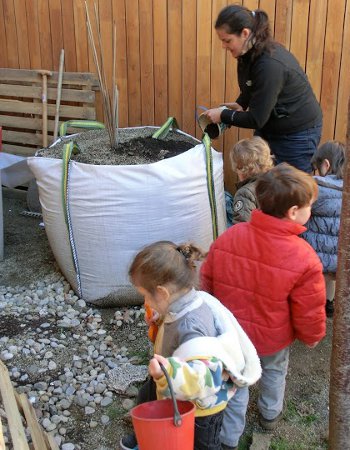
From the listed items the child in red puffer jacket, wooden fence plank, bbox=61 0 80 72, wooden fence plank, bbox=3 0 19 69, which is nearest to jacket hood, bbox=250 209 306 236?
the child in red puffer jacket

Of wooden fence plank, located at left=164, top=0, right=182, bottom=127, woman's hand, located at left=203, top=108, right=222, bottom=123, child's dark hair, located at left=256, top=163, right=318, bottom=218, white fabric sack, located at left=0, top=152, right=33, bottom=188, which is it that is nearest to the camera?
child's dark hair, located at left=256, top=163, right=318, bottom=218

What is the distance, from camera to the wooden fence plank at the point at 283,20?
12.3ft

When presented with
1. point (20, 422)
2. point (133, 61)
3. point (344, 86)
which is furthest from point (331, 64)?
point (20, 422)

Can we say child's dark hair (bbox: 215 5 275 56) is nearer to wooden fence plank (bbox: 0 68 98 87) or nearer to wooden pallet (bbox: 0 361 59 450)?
wooden fence plank (bbox: 0 68 98 87)

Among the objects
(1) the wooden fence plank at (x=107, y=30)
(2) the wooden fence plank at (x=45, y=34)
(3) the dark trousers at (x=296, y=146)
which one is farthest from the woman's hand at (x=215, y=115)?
(2) the wooden fence plank at (x=45, y=34)

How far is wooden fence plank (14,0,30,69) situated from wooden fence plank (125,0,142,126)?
1109 mm

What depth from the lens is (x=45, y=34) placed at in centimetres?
475

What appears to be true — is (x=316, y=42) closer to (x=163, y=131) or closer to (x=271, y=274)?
(x=163, y=131)

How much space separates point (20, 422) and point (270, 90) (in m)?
2.02

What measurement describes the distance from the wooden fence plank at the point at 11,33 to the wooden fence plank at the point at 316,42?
267 centimetres

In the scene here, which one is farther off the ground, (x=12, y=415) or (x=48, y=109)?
(x=48, y=109)

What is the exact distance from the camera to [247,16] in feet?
9.53

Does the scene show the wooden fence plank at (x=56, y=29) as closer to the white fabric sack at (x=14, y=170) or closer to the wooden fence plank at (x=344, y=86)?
the white fabric sack at (x=14, y=170)

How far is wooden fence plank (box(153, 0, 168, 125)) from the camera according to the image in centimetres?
416
